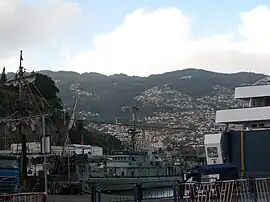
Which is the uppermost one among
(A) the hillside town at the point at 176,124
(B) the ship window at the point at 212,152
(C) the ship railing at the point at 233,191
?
(A) the hillside town at the point at 176,124

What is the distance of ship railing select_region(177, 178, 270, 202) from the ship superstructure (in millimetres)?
20187

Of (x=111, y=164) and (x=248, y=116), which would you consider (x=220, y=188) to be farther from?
(x=111, y=164)

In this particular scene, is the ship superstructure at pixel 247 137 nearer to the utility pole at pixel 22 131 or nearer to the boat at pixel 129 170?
the utility pole at pixel 22 131

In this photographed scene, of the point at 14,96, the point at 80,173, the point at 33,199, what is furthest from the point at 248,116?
the point at 14,96

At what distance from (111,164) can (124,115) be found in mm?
116226

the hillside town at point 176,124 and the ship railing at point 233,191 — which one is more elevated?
the hillside town at point 176,124

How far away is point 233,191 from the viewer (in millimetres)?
18094

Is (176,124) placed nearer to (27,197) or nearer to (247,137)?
(247,137)

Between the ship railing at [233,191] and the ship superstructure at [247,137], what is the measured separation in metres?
20.2

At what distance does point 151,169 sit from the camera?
69.9 meters

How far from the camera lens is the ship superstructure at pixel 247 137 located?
39562mm

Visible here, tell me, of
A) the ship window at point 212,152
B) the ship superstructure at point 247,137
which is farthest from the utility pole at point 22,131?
the ship window at point 212,152

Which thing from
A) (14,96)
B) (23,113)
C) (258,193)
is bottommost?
(258,193)

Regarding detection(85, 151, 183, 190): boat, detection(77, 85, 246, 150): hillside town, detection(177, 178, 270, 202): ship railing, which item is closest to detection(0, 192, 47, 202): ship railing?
detection(177, 178, 270, 202): ship railing
